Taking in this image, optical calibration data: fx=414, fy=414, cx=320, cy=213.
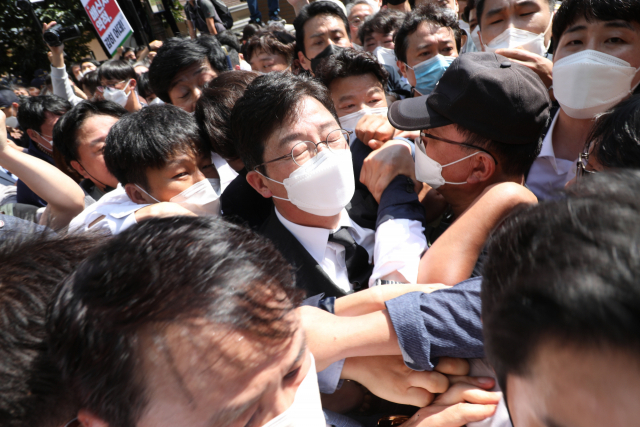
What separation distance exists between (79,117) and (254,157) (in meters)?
2.05

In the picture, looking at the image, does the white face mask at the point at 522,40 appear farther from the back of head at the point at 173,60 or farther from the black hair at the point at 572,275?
the black hair at the point at 572,275

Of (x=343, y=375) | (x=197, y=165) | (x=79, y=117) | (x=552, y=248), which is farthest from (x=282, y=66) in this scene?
(x=552, y=248)

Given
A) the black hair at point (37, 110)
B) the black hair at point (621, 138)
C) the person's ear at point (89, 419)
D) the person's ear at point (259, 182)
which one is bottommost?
the person's ear at point (259, 182)

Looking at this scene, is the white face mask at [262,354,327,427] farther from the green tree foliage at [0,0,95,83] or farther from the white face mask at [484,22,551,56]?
the green tree foliage at [0,0,95,83]

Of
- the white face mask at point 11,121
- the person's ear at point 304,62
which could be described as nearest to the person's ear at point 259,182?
the person's ear at point 304,62

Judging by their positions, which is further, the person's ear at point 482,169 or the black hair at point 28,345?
the person's ear at point 482,169

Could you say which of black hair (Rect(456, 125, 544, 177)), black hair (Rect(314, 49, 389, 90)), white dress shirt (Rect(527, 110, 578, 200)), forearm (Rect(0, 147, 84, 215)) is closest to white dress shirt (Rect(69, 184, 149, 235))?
forearm (Rect(0, 147, 84, 215))

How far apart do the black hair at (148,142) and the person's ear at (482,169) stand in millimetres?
1558

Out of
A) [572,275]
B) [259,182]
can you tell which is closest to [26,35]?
[259,182]

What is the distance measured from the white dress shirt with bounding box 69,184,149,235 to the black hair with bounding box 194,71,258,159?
0.58 meters

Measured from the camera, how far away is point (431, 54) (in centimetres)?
380

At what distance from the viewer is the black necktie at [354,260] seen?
2041 mm

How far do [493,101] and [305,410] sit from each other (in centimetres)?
148

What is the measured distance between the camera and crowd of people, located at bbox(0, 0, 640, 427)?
645mm
